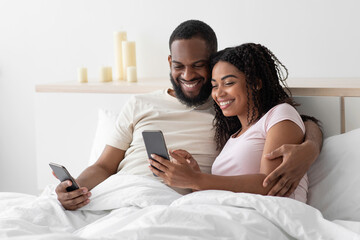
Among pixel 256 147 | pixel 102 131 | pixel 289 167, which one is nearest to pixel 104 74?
pixel 102 131

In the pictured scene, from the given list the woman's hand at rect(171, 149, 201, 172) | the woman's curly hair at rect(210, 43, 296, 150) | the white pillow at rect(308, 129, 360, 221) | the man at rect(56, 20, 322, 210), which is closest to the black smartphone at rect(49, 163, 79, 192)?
the man at rect(56, 20, 322, 210)

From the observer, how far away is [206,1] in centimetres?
264

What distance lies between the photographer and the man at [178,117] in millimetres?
2066

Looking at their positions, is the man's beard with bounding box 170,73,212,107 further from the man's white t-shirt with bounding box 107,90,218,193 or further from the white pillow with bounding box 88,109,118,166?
the white pillow with bounding box 88,109,118,166

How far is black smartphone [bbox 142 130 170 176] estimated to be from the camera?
1.74 metres

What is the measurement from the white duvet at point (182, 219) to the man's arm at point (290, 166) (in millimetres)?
131

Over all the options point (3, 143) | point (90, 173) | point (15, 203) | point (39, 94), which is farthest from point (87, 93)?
point (3, 143)

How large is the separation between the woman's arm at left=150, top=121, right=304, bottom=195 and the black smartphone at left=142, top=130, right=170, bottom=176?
27mm

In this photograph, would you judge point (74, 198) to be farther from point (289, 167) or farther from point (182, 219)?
point (289, 167)

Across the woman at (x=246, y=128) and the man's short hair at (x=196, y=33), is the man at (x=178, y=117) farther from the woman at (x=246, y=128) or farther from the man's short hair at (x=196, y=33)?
the woman at (x=246, y=128)

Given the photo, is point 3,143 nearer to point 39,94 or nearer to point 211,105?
point 39,94

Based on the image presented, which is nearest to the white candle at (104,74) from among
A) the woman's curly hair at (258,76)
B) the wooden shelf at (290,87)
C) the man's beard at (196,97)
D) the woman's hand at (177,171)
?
the wooden shelf at (290,87)

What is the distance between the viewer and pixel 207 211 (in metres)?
1.50

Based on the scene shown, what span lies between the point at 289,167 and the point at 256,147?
156mm
